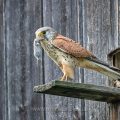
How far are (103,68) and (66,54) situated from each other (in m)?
0.23

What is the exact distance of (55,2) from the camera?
4754mm

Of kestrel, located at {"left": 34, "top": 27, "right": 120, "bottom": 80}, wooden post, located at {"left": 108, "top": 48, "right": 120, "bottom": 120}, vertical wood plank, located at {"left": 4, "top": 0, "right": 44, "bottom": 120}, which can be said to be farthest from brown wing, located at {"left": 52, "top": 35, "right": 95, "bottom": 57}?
vertical wood plank, located at {"left": 4, "top": 0, "right": 44, "bottom": 120}

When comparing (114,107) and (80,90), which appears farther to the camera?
(114,107)

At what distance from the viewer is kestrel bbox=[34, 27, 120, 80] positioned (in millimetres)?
3830

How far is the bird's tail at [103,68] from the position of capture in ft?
12.7

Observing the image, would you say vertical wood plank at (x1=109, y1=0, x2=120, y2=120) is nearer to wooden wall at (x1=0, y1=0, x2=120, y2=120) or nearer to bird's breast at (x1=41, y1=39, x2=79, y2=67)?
wooden wall at (x1=0, y1=0, x2=120, y2=120)

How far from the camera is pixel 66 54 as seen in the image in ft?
12.6

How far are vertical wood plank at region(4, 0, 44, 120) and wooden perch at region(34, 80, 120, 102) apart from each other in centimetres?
84

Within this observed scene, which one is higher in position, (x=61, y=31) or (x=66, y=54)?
(x=61, y=31)

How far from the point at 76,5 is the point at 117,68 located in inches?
31.7

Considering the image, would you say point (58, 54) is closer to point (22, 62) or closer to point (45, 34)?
point (45, 34)

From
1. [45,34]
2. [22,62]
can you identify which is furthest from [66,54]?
[22,62]

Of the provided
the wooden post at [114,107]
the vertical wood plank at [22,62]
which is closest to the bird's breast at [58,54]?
the wooden post at [114,107]

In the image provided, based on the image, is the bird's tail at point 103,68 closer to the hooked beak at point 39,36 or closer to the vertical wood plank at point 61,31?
the hooked beak at point 39,36
